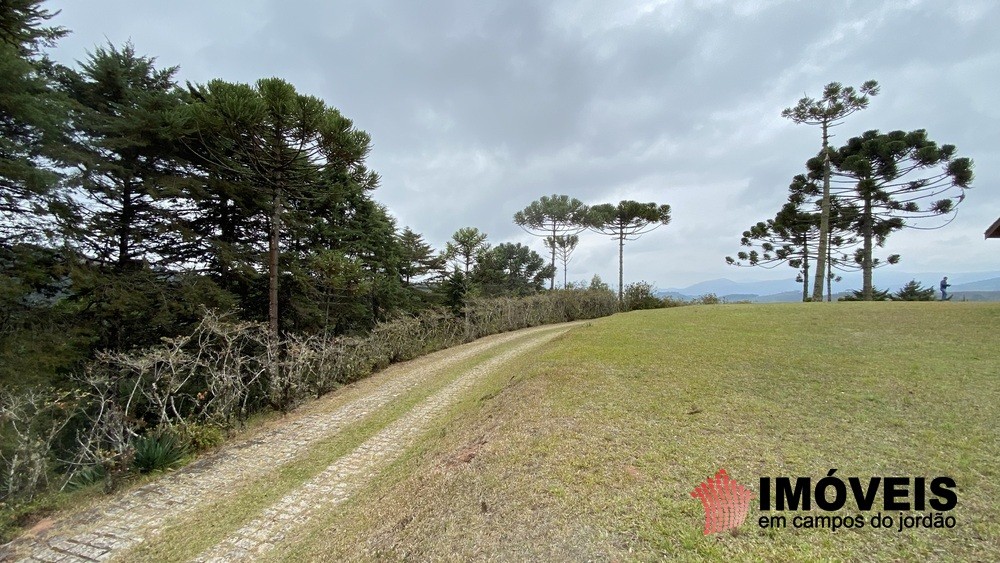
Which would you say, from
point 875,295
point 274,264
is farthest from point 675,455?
point 875,295

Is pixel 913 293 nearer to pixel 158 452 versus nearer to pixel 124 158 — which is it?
pixel 158 452

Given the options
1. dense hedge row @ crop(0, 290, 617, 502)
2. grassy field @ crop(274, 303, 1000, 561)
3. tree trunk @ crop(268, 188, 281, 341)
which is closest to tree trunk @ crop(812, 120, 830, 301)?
grassy field @ crop(274, 303, 1000, 561)

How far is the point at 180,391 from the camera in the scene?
29.4ft

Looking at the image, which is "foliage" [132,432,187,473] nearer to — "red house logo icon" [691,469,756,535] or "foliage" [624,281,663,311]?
"red house logo icon" [691,469,756,535]

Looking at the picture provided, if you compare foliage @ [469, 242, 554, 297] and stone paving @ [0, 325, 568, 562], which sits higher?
foliage @ [469, 242, 554, 297]

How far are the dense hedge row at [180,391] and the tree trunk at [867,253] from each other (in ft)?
69.7

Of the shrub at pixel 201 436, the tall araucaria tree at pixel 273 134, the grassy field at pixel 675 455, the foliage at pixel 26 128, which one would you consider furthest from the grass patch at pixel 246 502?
the foliage at pixel 26 128

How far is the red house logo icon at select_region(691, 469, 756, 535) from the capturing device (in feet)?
7.60

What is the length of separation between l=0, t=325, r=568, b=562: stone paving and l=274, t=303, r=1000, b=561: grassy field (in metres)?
0.40

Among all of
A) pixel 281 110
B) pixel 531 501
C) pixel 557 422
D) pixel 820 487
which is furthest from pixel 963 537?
pixel 281 110

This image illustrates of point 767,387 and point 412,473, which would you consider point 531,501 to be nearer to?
point 412,473

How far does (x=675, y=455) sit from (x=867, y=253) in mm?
24917

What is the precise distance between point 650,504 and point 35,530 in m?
5.74

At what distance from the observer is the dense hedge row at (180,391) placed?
4207 mm
